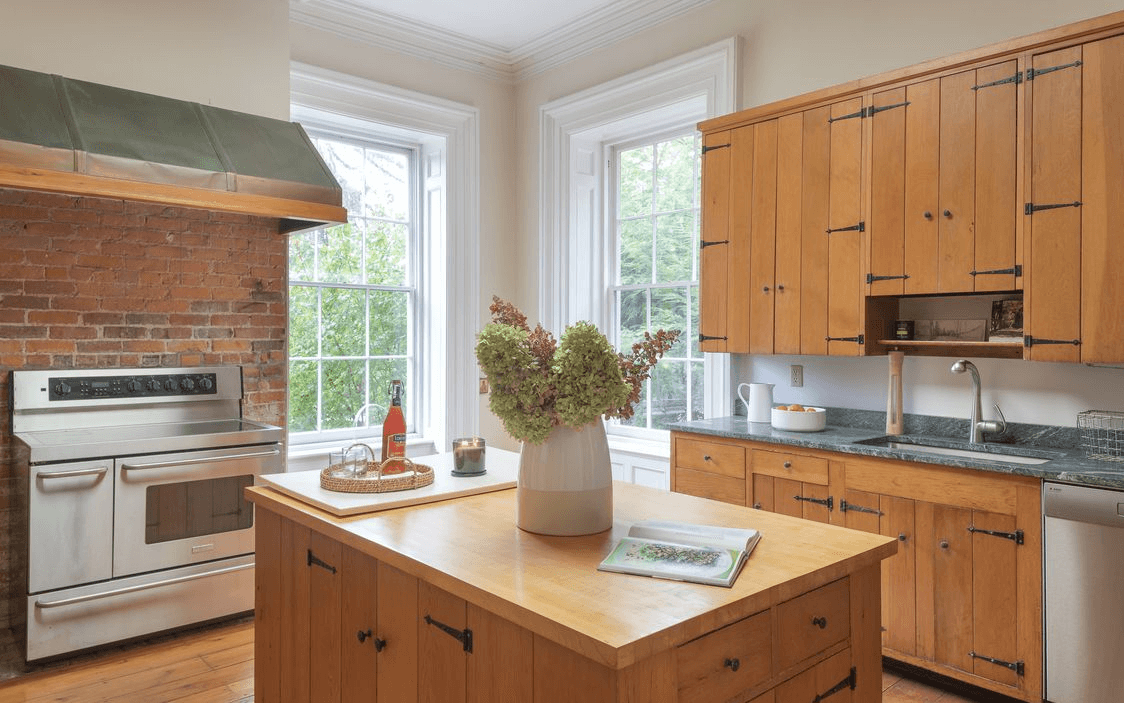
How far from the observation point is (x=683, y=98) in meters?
4.48

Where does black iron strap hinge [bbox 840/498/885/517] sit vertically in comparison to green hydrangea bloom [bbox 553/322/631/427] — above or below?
below

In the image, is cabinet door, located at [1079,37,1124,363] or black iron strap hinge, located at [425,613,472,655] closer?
black iron strap hinge, located at [425,613,472,655]

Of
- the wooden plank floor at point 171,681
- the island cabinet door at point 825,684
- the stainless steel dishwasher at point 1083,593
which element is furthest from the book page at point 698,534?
the wooden plank floor at point 171,681

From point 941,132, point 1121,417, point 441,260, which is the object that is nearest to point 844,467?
point 1121,417

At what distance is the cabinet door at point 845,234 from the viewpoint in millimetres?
3377

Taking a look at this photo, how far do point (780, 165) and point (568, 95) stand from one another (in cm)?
204

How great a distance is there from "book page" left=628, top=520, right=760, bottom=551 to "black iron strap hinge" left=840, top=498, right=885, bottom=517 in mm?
1585

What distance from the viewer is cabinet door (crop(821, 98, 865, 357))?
3377mm

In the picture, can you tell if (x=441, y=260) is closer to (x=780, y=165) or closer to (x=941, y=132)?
(x=780, y=165)

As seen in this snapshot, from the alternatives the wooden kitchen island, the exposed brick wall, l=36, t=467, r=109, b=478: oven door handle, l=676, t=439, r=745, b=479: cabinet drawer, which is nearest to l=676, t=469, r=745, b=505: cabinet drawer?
l=676, t=439, r=745, b=479: cabinet drawer

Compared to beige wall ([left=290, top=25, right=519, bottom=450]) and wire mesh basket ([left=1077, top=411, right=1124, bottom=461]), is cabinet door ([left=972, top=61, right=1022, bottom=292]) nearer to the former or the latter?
wire mesh basket ([left=1077, top=411, right=1124, bottom=461])

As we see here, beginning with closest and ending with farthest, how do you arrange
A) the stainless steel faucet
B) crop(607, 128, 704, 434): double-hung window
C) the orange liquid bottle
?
the orange liquid bottle, the stainless steel faucet, crop(607, 128, 704, 434): double-hung window

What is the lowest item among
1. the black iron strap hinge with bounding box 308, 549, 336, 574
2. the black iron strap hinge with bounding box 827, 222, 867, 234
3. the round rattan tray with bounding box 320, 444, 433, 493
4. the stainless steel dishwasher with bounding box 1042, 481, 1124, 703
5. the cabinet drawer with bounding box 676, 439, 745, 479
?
the stainless steel dishwasher with bounding box 1042, 481, 1124, 703

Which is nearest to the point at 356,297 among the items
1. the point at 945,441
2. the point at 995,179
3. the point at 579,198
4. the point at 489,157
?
the point at 489,157
